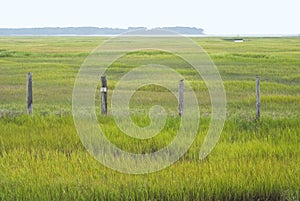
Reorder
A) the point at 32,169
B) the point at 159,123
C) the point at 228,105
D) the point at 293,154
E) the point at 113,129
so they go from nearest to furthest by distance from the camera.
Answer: the point at 32,169
the point at 293,154
the point at 113,129
the point at 159,123
the point at 228,105

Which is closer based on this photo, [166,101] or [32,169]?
[32,169]

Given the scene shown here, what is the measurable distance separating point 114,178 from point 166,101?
14169 mm

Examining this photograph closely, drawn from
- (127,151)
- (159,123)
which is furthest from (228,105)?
(127,151)

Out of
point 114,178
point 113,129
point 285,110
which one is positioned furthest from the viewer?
point 285,110

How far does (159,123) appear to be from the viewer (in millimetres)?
13312

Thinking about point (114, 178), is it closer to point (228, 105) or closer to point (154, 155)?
point (154, 155)

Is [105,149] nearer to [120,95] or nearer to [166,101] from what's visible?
[166,101]

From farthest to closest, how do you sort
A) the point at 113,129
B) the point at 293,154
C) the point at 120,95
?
1. the point at 120,95
2. the point at 113,129
3. the point at 293,154

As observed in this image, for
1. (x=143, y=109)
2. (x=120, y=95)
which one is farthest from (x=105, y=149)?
(x=120, y=95)

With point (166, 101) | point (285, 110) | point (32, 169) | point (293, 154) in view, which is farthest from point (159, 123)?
point (166, 101)

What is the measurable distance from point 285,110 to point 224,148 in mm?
8739

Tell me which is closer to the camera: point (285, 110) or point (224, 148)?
point (224, 148)

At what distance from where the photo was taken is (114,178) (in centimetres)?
838

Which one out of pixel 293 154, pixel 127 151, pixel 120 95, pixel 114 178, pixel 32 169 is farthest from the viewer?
pixel 120 95
